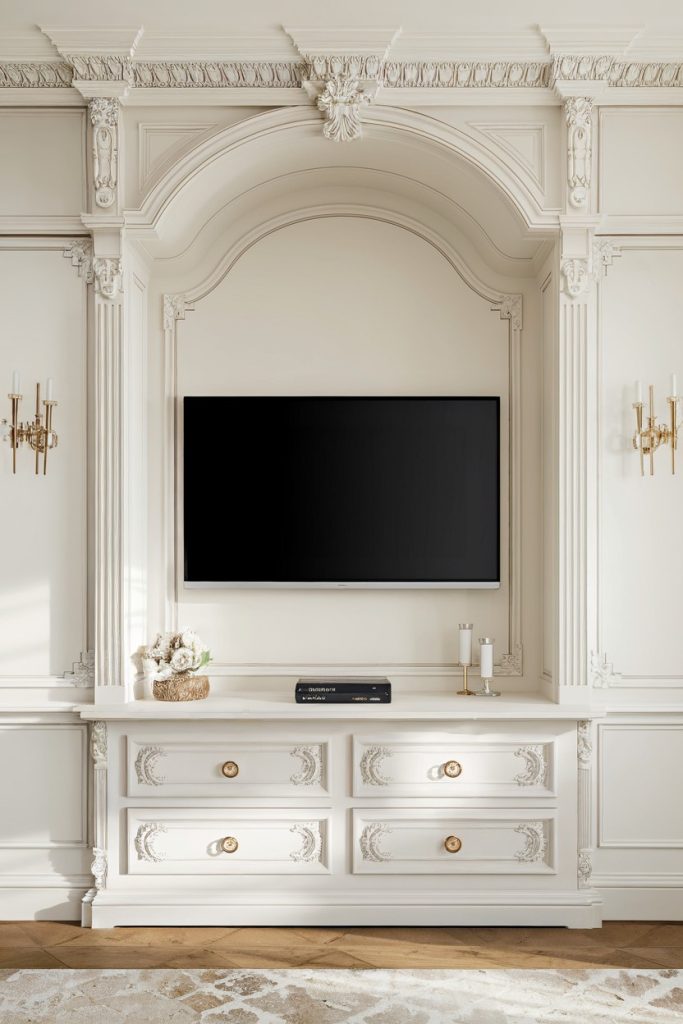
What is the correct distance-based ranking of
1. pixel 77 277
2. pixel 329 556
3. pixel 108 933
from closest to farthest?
pixel 108 933
pixel 77 277
pixel 329 556

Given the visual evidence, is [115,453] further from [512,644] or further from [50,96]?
[512,644]

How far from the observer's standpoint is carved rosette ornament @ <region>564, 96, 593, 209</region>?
10.6 feet

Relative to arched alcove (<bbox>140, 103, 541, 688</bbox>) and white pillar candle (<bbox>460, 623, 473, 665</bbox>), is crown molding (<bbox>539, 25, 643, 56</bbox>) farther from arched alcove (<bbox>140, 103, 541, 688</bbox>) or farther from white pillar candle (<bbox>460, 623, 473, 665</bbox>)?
white pillar candle (<bbox>460, 623, 473, 665</bbox>)

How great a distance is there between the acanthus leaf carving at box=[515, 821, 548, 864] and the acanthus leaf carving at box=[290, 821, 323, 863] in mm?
741

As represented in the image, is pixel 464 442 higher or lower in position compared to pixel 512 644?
higher

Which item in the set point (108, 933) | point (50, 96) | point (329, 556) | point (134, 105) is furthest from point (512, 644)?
point (50, 96)

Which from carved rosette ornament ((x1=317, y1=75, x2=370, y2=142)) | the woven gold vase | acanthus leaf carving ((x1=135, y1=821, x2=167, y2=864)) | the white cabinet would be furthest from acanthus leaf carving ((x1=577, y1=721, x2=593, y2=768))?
carved rosette ornament ((x1=317, y1=75, x2=370, y2=142))

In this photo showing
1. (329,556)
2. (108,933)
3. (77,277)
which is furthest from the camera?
(329,556)

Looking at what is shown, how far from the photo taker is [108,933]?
3.12 metres

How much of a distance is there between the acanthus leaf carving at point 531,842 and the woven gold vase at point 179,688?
1330 millimetres

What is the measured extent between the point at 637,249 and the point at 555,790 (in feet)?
6.89

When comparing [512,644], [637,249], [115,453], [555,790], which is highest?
[637,249]

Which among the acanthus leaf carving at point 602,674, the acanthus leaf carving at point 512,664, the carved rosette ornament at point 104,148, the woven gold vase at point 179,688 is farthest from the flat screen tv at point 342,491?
the carved rosette ornament at point 104,148

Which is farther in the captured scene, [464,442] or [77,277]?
[464,442]
